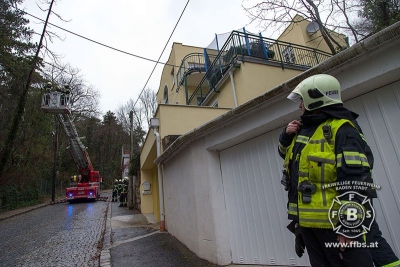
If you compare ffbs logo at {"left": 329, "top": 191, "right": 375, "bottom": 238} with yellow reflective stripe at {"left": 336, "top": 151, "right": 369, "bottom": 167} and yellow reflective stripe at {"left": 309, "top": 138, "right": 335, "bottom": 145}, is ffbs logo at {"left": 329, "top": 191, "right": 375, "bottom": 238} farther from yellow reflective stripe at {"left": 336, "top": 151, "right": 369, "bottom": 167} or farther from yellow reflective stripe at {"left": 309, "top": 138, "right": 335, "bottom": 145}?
yellow reflective stripe at {"left": 309, "top": 138, "right": 335, "bottom": 145}

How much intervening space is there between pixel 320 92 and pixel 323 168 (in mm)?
548

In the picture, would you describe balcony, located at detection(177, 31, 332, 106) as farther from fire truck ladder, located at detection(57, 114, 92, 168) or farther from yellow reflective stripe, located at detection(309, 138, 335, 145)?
fire truck ladder, located at detection(57, 114, 92, 168)

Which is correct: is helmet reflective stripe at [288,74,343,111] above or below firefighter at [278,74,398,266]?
above

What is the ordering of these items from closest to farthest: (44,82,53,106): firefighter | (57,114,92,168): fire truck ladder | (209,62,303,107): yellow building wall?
1. (209,62,303,107): yellow building wall
2. (44,82,53,106): firefighter
3. (57,114,92,168): fire truck ladder

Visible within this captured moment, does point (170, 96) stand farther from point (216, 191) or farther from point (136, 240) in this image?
point (216, 191)

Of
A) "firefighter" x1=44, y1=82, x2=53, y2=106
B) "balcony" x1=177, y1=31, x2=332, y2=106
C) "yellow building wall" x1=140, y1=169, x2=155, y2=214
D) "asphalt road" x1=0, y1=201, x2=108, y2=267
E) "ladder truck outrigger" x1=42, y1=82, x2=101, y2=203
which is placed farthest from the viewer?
"ladder truck outrigger" x1=42, y1=82, x2=101, y2=203

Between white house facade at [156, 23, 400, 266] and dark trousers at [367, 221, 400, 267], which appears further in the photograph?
white house facade at [156, 23, 400, 266]

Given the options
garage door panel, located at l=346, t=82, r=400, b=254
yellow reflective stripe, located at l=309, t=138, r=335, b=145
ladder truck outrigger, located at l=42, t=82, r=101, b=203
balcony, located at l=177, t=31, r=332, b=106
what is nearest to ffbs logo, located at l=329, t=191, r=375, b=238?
yellow reflective stripe, located at l=309, t=138, r=335, b=145

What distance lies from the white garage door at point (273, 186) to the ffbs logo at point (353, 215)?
1192mm

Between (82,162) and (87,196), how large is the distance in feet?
9.73

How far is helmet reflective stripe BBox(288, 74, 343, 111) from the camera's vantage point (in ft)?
5.25

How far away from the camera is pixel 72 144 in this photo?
706 inches

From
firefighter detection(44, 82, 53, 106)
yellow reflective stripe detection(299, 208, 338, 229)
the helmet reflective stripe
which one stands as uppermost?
firefighter detection(44, 82, 53, 106)

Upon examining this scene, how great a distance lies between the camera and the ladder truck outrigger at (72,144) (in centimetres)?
1477
